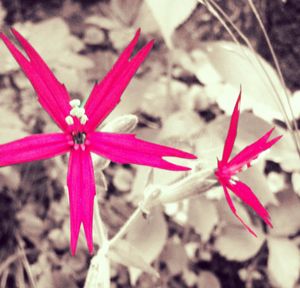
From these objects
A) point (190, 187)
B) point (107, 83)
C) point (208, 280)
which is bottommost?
point (208, 280)

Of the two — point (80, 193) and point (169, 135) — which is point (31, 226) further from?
point (80, 193)

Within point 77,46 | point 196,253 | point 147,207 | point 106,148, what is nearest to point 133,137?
point 106,148

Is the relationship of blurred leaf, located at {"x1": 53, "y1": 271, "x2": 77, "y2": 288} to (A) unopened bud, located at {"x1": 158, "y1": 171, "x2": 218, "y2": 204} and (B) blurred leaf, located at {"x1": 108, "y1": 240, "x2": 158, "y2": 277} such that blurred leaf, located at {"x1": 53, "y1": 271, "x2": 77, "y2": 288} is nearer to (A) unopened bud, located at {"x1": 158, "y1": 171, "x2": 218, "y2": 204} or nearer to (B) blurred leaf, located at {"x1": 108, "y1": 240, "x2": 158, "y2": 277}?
(B) blurred leaf, located at {"x1": 108, "y1": 240, "x2": 158, "y2": 277}

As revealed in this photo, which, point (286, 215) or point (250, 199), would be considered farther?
point (286, 215)

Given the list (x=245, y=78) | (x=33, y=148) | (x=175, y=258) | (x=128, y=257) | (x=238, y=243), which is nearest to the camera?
(x=33, y=148)

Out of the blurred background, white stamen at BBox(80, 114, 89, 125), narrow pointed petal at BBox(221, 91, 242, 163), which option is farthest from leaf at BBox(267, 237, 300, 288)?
white stamen at BBox(80, 114, 89, 125)

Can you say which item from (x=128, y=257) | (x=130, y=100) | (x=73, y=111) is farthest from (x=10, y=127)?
(x=73, y=111)
